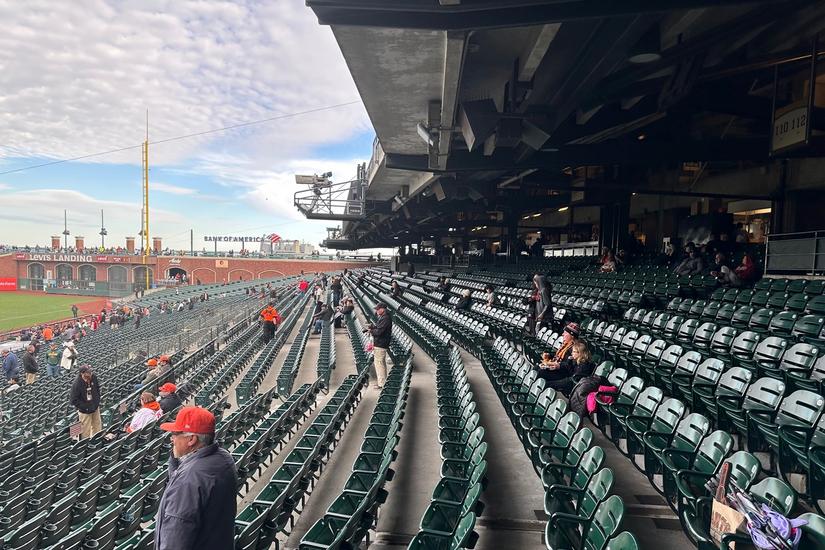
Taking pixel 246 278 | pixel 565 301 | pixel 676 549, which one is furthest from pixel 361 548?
pixel 246 278

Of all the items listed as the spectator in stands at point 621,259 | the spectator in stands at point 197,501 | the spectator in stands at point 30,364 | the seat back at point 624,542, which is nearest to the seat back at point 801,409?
the seat back at point 624,542

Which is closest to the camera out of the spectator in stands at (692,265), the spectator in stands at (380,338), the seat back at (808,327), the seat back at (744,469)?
the seat back at (744,469)

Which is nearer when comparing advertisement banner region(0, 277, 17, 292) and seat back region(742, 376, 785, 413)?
seat back region(742, 376, 785, 413)

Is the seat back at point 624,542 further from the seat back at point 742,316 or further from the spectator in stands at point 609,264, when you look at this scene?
the spectator in stands at point 609,264

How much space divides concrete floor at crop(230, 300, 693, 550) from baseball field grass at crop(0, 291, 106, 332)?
51.8 metres

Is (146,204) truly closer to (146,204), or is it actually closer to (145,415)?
(146,204)

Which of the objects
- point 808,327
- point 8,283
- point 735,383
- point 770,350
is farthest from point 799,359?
point 8,283

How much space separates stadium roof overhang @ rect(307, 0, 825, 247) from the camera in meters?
4.19

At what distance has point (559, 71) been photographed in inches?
239

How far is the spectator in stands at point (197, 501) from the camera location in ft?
8.07

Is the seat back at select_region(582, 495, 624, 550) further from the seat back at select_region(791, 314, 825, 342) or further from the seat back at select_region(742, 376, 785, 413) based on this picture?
the seat back at select_region(791, 314, 825, 342)

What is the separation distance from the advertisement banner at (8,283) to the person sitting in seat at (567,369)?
90515mm

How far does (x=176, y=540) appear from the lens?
245cm

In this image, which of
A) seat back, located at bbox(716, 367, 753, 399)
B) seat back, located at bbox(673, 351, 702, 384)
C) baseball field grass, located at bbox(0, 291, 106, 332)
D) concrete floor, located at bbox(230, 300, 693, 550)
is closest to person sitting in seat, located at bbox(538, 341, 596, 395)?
concrete floor, located at bbox(230, 300, 693, 550)
